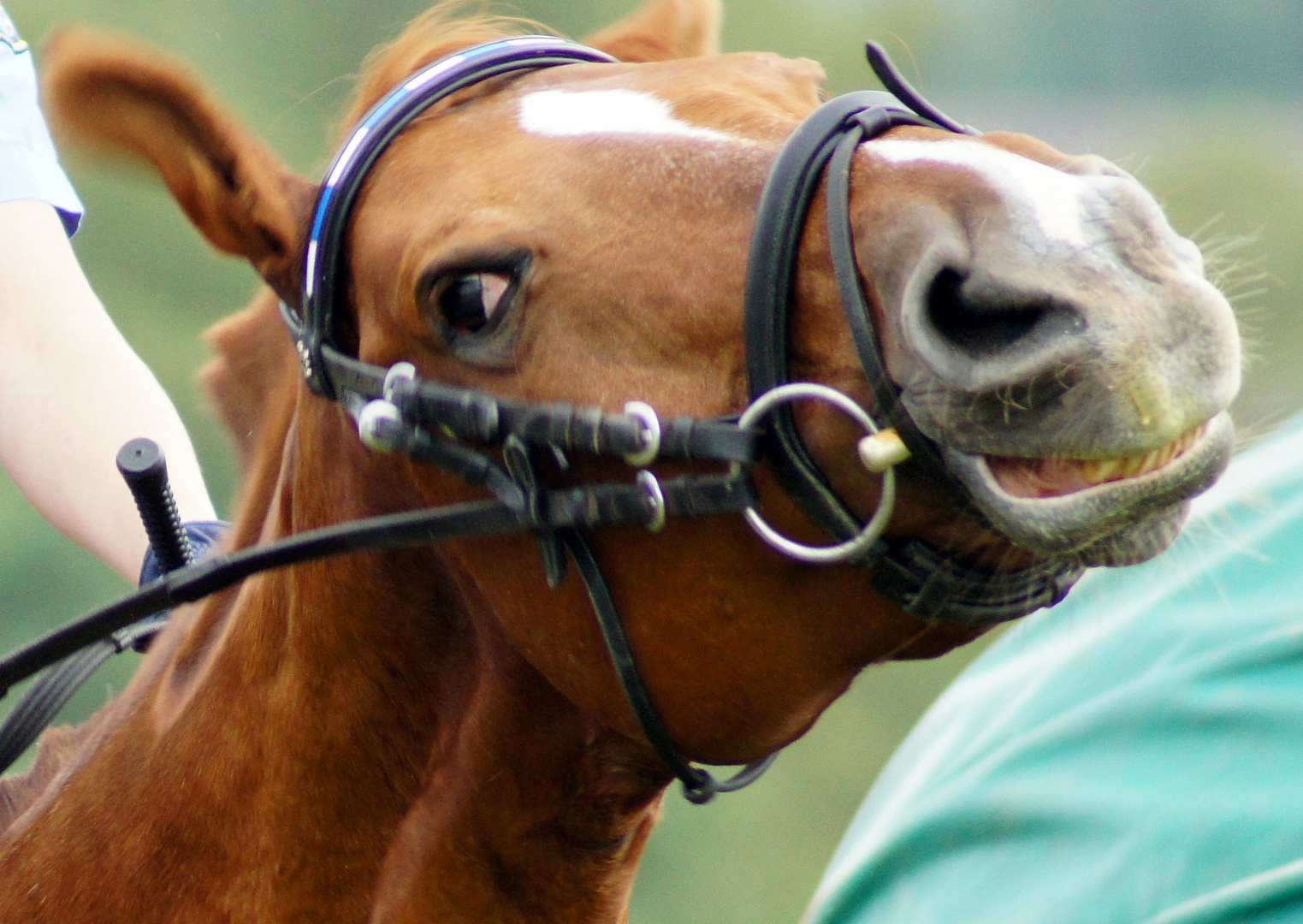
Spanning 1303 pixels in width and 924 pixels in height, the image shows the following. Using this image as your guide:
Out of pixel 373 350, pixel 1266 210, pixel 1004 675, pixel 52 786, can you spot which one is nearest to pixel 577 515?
pixel 373 350

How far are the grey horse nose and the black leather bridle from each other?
92mm

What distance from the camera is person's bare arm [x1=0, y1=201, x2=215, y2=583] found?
2.46 meters

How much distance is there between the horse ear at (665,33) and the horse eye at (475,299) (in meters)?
0.81

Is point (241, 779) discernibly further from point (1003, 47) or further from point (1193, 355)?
point (1003, 47)

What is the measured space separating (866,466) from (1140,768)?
1250mm

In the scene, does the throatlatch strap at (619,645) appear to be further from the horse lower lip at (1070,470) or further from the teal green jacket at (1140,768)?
the teal green jacket at (1140,768)

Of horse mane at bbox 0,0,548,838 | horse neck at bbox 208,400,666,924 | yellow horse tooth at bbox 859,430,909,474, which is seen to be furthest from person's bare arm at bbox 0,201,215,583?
yellow horse tooth at bbox 859,430,909,474

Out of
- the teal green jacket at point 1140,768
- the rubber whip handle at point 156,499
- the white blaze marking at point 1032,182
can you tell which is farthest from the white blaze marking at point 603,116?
the teal green jacket at point 1140,768

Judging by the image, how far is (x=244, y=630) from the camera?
6.52 feet

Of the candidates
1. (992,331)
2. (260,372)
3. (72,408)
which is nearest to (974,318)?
(992,331)

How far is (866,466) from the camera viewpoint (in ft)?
4.94

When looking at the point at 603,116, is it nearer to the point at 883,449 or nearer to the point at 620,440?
the point at 620,440

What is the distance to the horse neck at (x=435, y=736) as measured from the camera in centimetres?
188

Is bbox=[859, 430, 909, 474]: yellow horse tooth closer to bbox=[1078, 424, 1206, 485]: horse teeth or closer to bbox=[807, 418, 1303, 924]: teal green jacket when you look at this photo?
bbox=[1078, 424, 1206, 485]: horse teeth
